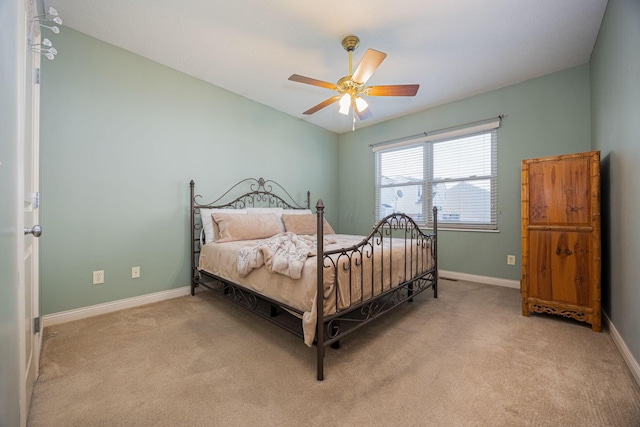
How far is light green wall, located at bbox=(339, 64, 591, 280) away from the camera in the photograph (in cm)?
287

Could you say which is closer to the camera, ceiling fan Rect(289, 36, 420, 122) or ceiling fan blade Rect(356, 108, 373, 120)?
ceiling fan Rect(289, 36, 420, 122)

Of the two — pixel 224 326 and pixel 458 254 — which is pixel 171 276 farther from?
pixel 458 254

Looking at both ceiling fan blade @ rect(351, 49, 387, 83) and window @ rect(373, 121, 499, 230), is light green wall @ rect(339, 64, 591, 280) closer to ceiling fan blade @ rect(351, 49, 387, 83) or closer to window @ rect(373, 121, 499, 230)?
window @ rect(373, 121, 499, 230)

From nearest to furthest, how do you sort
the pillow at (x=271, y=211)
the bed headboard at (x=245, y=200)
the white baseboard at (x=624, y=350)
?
the white baseboard at (x=624, y=350), the bed headboard at (x=245, y=200), the pillow at (x=271, y=211)

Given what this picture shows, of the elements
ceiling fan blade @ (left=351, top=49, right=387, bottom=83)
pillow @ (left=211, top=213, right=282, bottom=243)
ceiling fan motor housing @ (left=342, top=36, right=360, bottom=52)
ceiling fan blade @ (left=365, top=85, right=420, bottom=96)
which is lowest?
pillow @ (left=211, top=213, right=282, bottom=243)

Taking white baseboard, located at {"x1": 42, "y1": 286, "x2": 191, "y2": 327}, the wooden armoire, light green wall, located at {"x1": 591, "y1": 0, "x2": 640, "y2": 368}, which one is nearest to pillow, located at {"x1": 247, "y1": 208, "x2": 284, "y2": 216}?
white baseboard, located at {"x1": 42, "y1": 286, "x2": 191, "y2": 327}

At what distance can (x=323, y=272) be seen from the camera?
1550 mm

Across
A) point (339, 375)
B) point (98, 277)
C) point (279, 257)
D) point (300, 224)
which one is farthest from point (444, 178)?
point (98, 277)

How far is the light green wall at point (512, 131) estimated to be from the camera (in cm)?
287

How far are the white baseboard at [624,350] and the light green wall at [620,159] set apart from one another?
0.11 feet

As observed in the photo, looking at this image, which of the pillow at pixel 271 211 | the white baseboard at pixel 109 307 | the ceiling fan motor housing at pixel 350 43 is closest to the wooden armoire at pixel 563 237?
the ceiling fan motor housing at pixel 350 43

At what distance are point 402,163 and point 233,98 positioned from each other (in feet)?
8.92

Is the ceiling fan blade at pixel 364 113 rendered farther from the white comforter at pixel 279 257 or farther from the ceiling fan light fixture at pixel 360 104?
the white comforter at pixel 279 257

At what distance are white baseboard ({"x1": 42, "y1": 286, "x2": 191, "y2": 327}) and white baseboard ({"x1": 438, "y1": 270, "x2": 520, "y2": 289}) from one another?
135 inches
